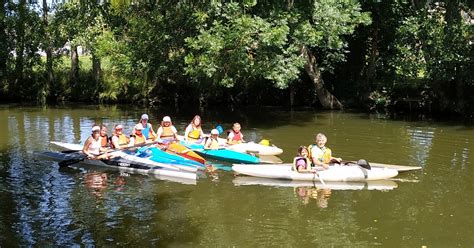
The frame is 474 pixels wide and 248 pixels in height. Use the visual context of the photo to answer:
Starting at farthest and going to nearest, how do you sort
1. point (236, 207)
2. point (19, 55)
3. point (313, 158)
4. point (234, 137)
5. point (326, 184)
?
point (19, 55) < point (234, 137) < point (313, 158) < point (326, 184) < point (236, 207)

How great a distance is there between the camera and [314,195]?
37.5 ft

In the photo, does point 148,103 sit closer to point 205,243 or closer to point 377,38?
point 377,38

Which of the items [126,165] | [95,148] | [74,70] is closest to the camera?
[126,165]

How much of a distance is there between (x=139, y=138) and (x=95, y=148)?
1.61 metres

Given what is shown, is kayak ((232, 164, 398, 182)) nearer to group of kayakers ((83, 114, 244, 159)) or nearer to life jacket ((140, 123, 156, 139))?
group of kayakers ((83, 114, 244, 159))

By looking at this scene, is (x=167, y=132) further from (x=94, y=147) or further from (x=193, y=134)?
(x=94, y=147)

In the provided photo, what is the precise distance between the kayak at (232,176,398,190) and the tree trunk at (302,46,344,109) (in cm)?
1259

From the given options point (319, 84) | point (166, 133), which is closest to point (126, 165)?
point (166, 133)

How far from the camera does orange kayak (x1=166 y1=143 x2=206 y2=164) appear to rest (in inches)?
555

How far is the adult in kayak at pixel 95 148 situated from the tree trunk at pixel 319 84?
12.3 metres

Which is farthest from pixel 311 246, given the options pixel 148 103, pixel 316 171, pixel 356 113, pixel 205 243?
pixel 148 103

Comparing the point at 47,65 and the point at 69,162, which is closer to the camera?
the point at 69,162

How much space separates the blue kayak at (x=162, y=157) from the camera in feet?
45.6

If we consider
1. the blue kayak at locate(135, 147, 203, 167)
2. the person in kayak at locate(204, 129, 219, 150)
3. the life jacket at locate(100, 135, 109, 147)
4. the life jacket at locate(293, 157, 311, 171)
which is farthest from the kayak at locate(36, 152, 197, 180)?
the life jacket at locate(293, 157, 311, 171)
